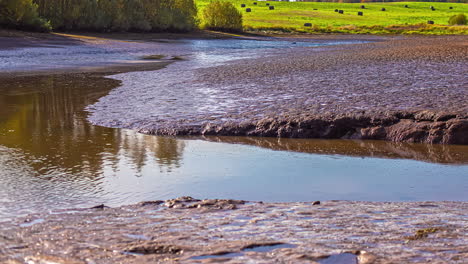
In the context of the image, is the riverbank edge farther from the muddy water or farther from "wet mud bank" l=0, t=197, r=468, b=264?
"wet mud bank" l=0, t=197, r=468, b=264

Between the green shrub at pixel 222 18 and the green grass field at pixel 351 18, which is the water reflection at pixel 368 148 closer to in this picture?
the green shrub at pixel 222 18

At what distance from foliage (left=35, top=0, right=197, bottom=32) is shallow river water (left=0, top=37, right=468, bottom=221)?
29549mm

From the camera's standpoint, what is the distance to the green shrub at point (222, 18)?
52031 millimetres

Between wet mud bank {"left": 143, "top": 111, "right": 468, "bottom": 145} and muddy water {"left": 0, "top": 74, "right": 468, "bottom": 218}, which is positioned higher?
wet mud bank {"left": 143, "top": 111, "right": 468, "bottom": 145}

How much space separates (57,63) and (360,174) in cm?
1689

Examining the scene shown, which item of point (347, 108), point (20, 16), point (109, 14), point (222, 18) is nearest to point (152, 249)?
point (347, 108)

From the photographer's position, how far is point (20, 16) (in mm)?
31531

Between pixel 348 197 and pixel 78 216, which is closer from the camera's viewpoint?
pixel 78 216

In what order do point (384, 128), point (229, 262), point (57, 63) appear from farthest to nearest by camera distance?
1. point (57, 63)
2. point (384, 128)
3. point (229, 262)

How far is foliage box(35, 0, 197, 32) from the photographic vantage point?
37.3 m

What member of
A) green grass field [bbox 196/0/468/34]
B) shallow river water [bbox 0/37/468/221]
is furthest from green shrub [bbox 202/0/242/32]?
shallow river water [bbox 0/37/468/221]

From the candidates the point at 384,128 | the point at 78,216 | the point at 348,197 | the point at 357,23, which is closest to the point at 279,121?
the point at 384,128

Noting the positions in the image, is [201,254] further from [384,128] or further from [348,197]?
[384,128]

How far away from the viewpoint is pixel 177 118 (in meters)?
9.14
